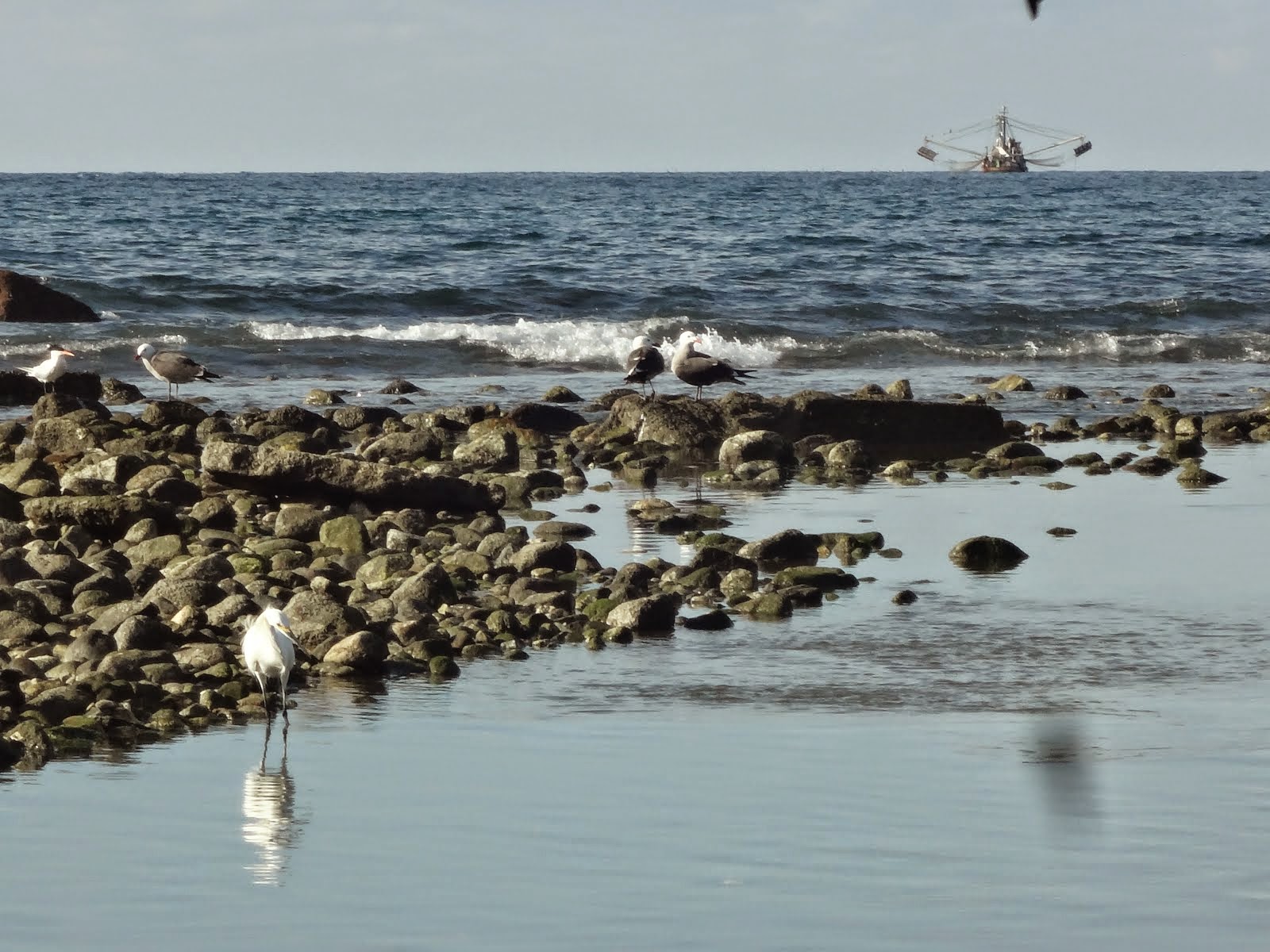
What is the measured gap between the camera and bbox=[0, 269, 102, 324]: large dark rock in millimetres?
26078

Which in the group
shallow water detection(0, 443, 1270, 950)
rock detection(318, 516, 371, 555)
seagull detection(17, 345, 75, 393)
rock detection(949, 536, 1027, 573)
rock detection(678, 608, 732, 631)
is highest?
seagull detection(17, 345, 75, 393)

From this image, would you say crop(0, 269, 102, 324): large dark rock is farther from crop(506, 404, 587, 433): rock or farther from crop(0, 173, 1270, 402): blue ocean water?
crop(506, 404, 587, 433): rock

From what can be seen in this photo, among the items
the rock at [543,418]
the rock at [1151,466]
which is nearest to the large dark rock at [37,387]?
the rock at [543,418]


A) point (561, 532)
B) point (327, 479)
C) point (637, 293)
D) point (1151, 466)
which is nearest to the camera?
point (561, 532)

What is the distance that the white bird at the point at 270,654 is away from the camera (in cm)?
717

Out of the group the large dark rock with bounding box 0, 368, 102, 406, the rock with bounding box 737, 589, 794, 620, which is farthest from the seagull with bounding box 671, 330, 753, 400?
the rock with bounding box 737, 589, 794, 620

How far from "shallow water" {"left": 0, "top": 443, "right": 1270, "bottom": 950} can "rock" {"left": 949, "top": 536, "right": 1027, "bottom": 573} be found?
1.11 m

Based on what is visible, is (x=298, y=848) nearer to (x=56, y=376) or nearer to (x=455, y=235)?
(x=56, y=376)

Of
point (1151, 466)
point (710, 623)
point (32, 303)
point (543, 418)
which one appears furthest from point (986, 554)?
point (32, 303)

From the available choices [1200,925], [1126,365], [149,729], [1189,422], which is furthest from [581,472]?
[1126,365]

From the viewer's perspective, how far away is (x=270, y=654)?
7164 mm

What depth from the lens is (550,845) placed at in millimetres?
5574

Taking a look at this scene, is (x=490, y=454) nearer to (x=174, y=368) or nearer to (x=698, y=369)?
(x=698, y=369)

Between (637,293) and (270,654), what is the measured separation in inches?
976
